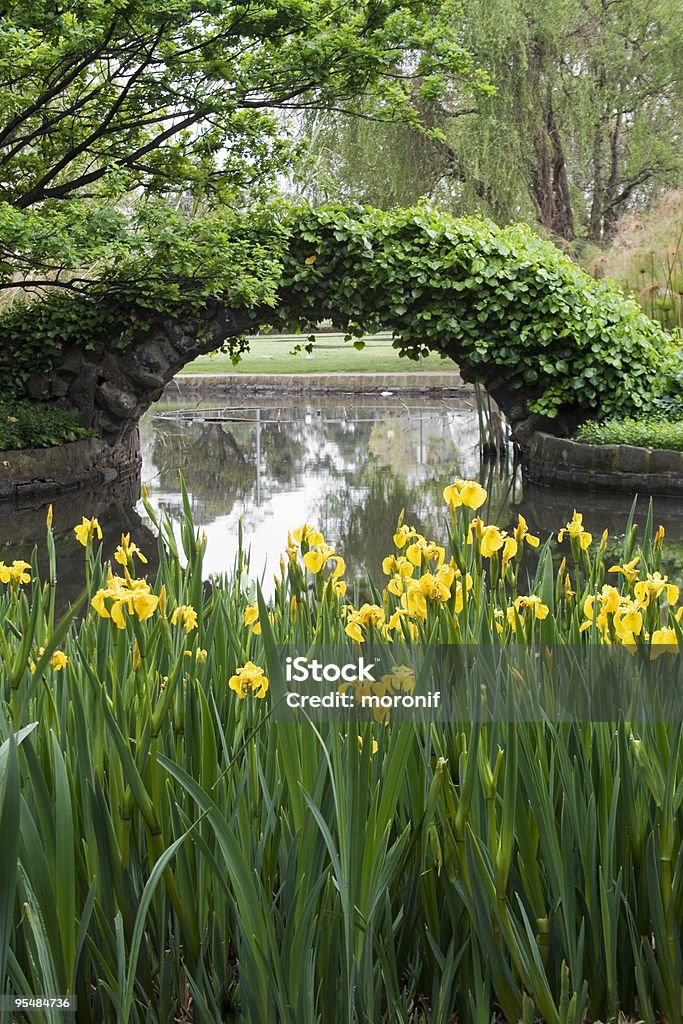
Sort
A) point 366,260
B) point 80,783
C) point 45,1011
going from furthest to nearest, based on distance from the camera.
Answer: point 366,260
point 80,783
point 45,1011

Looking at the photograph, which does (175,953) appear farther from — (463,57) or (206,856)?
(463,57)

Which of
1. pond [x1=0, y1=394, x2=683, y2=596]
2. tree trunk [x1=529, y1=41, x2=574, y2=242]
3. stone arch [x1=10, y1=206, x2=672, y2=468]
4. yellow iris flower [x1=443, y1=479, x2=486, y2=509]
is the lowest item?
pond [x1=0, y1=394, x2=683, y2=596]

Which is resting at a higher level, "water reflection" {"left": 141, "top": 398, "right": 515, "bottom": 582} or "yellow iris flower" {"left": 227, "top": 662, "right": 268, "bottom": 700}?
"yellow iris flower" {"left": 227, "top": 662, "right": 268, "bottom": 700}

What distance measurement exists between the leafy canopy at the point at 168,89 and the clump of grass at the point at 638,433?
3.33 metres

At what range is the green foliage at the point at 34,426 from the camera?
33.4 feet

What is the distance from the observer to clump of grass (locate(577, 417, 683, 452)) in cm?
938

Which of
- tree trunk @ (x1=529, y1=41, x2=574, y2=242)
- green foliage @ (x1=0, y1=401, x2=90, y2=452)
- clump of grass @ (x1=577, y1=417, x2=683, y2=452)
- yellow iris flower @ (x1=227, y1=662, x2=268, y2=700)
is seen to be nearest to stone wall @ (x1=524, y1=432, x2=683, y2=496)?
clump of grass @ (x1=577, y1=417, x2=683, y2=452)

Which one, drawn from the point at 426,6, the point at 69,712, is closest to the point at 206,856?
the point at 69,712

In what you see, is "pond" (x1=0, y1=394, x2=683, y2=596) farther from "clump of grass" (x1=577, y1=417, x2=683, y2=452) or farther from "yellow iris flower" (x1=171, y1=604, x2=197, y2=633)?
"yellow iris flower" (x1=171, y1=604, x2=197, y2=633)

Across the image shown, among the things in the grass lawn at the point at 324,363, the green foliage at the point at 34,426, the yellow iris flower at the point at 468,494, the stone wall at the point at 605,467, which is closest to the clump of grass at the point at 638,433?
the stone wall at the point at 605,467

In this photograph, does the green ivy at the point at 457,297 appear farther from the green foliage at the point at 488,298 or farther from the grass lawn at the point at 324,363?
the grass lawn at the point at 324,363

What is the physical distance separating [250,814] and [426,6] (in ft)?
27.0

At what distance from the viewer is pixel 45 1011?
115 cm

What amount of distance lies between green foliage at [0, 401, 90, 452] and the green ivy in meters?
1.02
